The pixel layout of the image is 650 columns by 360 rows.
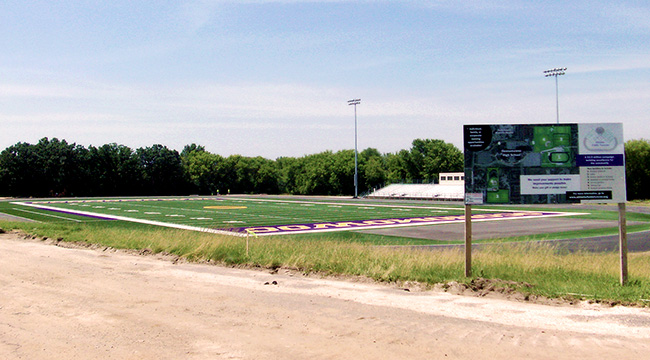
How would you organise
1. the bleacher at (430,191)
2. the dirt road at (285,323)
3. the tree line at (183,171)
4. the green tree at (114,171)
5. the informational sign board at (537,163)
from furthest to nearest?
the green tree at (114,171) < the tree line at (183,171) < the bleacher at (430,191) < the informational sign board at (537,163) < the dirt road at (285,323)

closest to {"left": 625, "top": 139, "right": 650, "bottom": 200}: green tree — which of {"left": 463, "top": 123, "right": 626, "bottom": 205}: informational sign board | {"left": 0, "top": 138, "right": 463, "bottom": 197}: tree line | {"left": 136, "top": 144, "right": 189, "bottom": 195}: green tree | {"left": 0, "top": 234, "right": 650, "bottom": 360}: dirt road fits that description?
{"left": 0, "top": 138, "right": 463, "bottom": 197}: tree line

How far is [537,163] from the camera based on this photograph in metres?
12.9

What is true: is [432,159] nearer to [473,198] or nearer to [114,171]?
[114,171]

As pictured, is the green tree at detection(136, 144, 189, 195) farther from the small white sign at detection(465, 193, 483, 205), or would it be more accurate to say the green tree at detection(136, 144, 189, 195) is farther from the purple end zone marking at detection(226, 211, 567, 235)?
the small white sign at detection(465, 193, 483, 205)

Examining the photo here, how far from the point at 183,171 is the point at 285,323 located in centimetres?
11203

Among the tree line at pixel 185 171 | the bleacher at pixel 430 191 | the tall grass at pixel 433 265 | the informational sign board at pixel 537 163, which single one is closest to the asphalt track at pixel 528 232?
the tall grass at pixel 433 265

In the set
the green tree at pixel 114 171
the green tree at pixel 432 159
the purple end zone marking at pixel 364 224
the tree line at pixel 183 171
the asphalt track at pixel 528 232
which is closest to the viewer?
the asphalt track at pixel 528 232

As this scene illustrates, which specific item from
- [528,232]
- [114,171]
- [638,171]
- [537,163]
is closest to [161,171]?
[114,171]

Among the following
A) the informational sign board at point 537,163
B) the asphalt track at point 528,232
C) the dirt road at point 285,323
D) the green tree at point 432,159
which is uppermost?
the green tree at point 432,159

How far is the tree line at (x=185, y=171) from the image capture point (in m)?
97.4

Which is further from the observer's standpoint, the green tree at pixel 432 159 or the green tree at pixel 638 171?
the green tree at pixel 432 159

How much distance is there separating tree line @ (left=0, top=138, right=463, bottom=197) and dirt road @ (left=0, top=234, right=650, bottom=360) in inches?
3662

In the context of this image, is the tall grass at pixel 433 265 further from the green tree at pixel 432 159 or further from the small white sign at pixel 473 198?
the green tree at pixel 432 159

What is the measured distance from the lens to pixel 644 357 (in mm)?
7102
